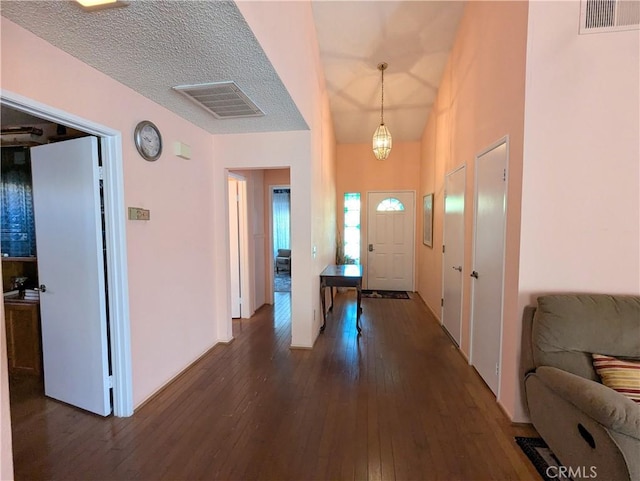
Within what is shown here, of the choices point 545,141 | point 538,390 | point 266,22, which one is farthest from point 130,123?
point 538,390

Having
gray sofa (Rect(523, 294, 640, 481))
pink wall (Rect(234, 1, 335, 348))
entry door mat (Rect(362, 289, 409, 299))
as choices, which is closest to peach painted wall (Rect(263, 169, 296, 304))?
pink wall (Rect(234, 1, 335, 348))

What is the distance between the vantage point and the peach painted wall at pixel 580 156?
1841 millimetres

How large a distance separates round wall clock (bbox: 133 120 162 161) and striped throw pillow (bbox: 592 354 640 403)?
334cm

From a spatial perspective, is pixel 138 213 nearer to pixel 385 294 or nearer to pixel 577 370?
pixel 577 370

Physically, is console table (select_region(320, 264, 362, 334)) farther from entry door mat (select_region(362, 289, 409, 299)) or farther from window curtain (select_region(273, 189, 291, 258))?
window curtain (select_region(273, 189, 291, 258))

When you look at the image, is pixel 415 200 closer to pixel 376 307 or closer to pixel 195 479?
pixel 376 307

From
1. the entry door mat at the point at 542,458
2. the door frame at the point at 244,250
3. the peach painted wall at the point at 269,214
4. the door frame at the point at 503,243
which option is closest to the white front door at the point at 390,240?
the peach painted wall at the point at 269,214

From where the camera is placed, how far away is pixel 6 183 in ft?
9.16

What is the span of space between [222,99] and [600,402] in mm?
2971

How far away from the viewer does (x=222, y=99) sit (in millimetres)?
2330

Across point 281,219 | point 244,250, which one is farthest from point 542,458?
point 281,219

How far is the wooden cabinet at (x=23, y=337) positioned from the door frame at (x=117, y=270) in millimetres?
1207

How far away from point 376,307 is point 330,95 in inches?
143

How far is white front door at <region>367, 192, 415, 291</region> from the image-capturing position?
5949 mm
